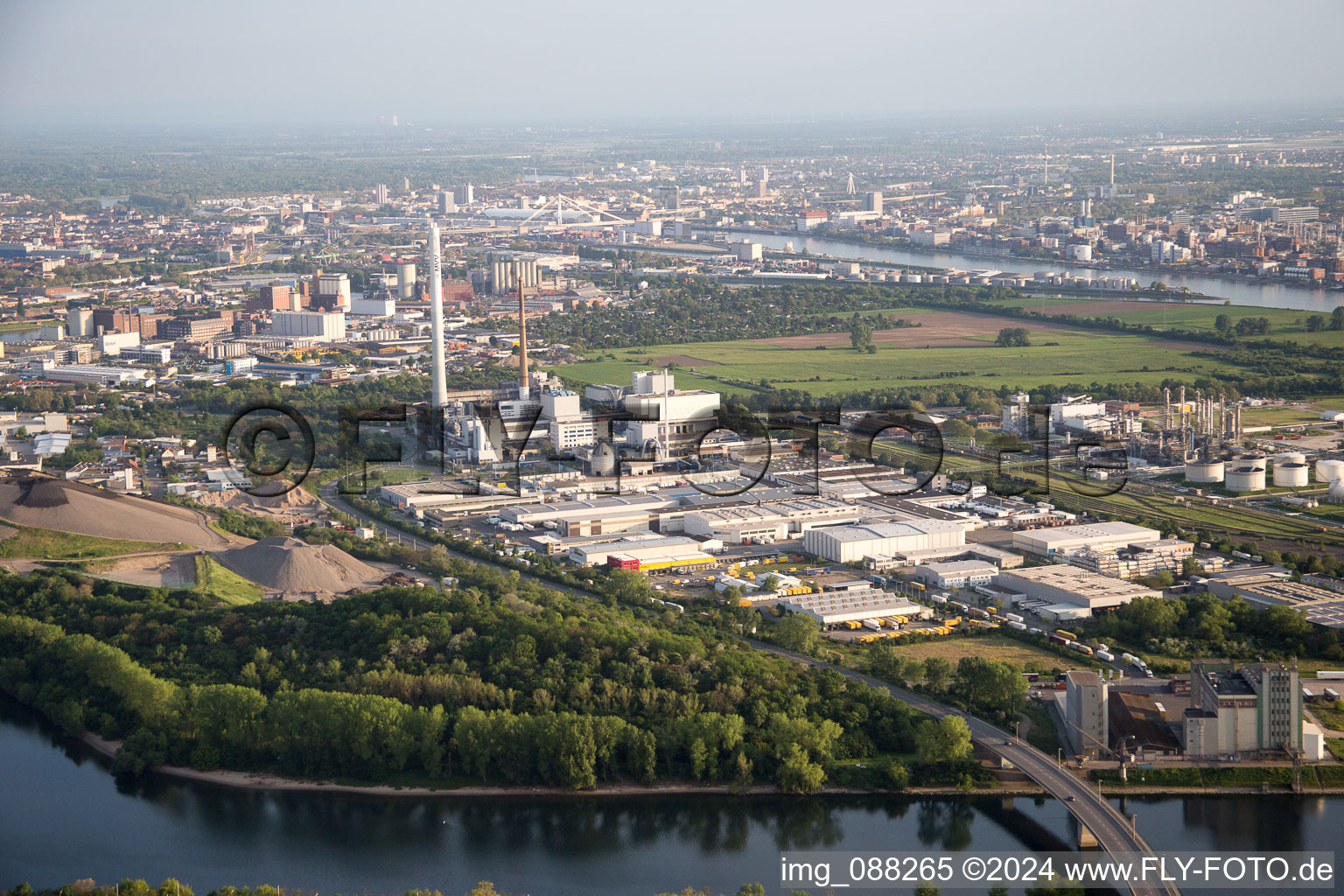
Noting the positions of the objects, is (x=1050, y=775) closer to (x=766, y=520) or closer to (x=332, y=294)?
(x=766, y=520)

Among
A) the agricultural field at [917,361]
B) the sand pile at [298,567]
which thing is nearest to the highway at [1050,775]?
the sand pile at [298,567]

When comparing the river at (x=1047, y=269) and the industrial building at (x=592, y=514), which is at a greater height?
the river at (x=1047, y=269)

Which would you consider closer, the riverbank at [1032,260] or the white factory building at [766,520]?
the white factory building at [766,520]

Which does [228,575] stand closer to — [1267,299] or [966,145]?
[1267,299]

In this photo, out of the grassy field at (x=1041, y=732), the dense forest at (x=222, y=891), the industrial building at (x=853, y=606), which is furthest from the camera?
the industrial building at (x=853, y=606)

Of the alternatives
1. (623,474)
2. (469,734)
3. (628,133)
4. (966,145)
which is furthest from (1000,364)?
(628,133)

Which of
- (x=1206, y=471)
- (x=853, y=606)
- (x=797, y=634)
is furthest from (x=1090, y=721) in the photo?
(x=1206, y=471)

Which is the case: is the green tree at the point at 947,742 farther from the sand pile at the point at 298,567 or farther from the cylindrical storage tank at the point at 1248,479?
the cylindrical storage tank at the point at 1248,479
